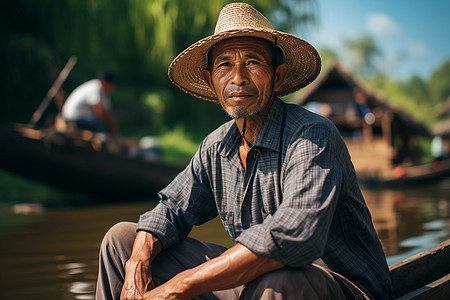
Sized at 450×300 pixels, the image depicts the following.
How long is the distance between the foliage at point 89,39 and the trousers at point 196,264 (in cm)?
801

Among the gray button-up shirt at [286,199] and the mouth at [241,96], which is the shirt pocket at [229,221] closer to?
the gray button-up shirt at [286,199]

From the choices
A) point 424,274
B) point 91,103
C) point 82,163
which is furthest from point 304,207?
point 82,163

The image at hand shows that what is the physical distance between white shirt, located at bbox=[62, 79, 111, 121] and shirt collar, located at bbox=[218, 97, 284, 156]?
543 cm

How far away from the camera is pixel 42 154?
278 inches

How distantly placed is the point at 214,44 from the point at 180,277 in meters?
0.91

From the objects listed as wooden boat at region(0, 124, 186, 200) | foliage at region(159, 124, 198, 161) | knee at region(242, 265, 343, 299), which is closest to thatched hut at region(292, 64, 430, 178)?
foliage at region(159, 124, 198, 161)

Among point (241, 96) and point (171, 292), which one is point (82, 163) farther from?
point (171, 292)

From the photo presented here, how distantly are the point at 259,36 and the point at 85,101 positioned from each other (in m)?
5.70

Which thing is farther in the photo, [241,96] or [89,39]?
[89,39]

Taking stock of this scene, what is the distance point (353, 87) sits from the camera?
15.8 metres

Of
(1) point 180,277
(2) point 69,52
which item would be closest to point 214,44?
(1) point 180,277

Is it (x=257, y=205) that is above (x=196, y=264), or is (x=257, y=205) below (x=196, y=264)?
above

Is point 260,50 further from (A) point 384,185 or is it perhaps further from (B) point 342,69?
(B) point 342,69

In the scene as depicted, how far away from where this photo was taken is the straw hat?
173 centimetres
